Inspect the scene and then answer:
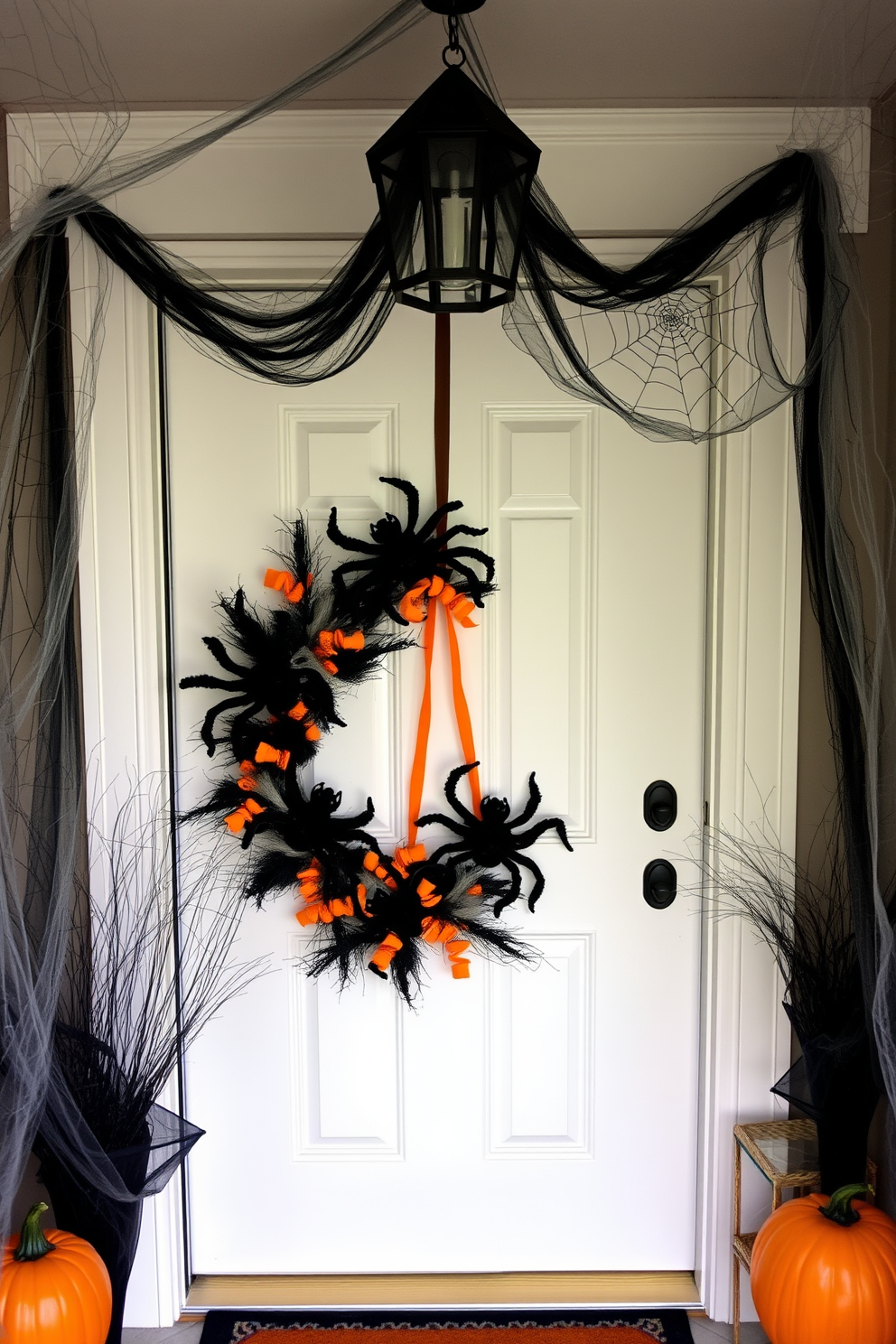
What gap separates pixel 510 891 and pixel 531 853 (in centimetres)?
10

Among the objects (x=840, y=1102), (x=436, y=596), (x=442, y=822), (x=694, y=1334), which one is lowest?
(x=694, y=1334)

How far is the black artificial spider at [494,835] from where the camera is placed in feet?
5.60

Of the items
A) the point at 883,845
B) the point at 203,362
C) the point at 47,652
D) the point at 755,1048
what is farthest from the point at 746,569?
the point at 47,652

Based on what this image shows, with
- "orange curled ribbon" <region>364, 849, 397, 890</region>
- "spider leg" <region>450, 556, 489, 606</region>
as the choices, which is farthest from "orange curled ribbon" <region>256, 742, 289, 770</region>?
"spider leg" <region>450, 556, 489, 606</region>

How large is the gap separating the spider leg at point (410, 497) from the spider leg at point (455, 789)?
17.4 inches

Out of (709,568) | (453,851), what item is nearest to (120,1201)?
(453,851)

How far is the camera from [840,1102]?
152cm

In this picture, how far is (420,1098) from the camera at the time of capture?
5.90ft

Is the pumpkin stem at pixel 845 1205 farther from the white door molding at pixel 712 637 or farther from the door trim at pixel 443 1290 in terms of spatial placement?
the door trim at pixel 443 1290

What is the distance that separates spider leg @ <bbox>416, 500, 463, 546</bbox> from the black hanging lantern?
525mm

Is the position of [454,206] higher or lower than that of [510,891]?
higher

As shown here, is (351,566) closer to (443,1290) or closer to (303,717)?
(303,717)

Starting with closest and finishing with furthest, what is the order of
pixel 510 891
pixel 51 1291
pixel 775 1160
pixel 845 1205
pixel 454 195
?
pixel 454 195 → pixel 51 1291 → pixel 845 1205 → pixel 775 1160 → pixel 510 891

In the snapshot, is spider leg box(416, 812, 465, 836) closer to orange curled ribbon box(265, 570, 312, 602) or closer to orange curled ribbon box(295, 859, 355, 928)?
orange curled ribbon box(295, 859, 355, 928)
